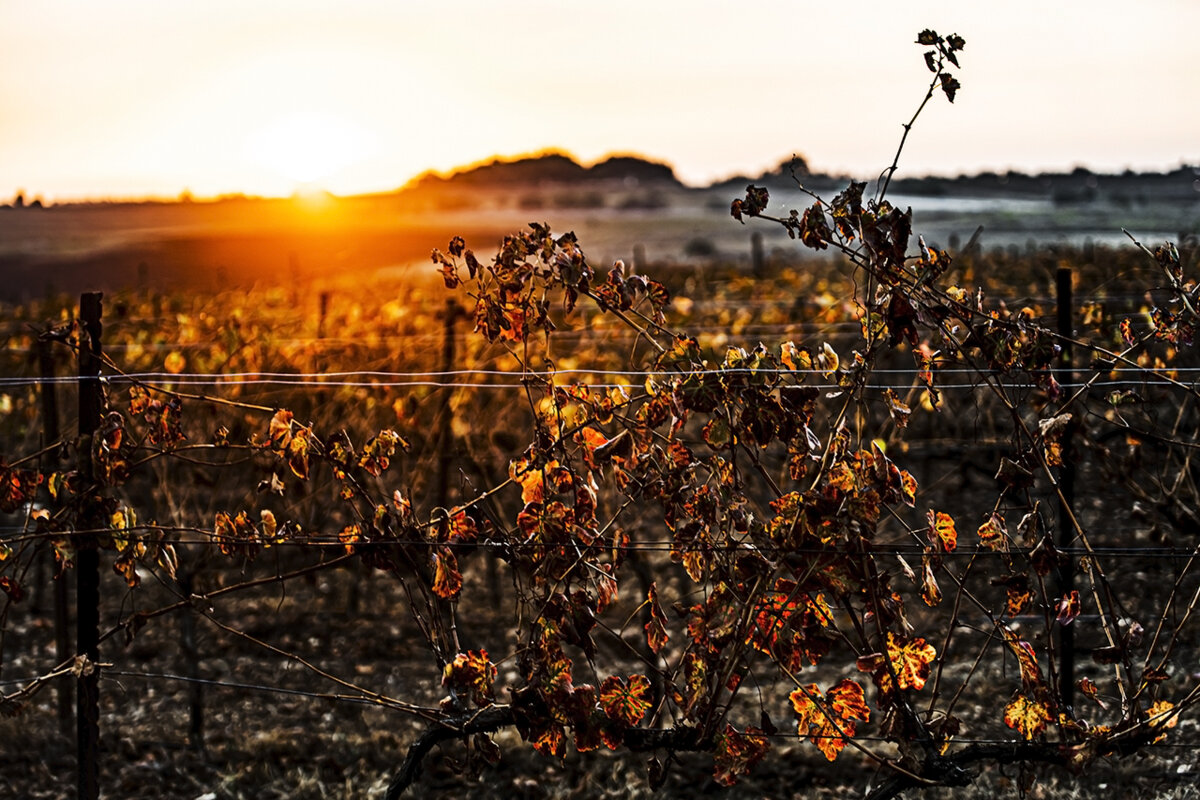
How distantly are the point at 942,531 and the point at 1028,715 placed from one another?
0.52 meters

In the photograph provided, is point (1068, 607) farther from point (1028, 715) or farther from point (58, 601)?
point (58, 601)

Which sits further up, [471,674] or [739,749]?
[471,674]

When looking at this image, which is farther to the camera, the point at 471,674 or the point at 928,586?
the point at 471,674

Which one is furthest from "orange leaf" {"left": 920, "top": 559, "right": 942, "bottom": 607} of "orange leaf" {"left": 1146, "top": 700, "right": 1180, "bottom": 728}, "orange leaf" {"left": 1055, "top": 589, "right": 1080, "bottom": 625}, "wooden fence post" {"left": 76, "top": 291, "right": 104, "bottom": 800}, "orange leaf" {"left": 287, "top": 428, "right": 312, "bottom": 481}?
"wooden fence post" {"left": 76, "top": 291, "right": 104, "bottom": 800}

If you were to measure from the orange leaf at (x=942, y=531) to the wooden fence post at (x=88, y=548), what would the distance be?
233 cm

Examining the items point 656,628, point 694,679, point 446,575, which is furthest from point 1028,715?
point 446,575

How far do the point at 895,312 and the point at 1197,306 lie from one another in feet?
3.10

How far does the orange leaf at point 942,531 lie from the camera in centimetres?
292

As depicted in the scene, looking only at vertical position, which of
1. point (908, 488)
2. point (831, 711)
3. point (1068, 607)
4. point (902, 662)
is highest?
point (908, 488)

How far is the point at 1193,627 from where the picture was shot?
6.43 meters

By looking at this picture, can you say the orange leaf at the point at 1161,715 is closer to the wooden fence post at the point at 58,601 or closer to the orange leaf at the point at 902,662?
the orange leaf at the point at 902,662

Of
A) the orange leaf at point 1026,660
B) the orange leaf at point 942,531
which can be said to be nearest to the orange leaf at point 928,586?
the orange leaf at point 942,531

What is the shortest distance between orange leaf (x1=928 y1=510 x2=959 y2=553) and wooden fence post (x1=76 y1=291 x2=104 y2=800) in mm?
2329

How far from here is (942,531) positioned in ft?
9.73
